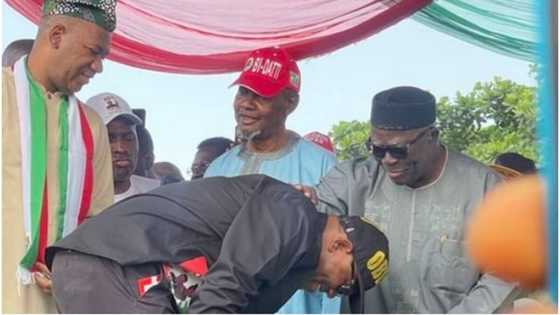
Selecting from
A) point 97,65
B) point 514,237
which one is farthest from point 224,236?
point 514,237

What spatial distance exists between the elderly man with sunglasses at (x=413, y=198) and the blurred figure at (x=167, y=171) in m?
0.77

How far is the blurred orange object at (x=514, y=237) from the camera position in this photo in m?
1.44

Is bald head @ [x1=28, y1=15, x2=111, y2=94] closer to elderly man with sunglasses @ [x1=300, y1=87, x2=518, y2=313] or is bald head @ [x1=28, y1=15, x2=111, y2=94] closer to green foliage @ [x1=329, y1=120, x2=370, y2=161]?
elderly man with sunglasses @ [x1=300, y1=87, x2=518, y2=313]

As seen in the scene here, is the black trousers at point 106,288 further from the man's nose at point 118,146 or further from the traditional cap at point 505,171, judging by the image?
the man's nose at point 118,146

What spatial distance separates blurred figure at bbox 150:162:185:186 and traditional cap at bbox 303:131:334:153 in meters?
0.52

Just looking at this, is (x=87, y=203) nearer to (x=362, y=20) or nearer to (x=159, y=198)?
(x=159, y=198)

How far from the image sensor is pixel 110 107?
401 centimetres

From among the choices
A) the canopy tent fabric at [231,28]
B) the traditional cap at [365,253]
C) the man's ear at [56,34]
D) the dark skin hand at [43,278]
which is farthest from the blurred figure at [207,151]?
the traditional cap at [365,253]

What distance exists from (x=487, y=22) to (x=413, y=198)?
0.83 metres

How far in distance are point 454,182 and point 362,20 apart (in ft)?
2.69

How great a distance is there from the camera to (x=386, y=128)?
3.52 m

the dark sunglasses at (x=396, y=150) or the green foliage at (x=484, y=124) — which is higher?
the green foliage at (x=484, y=124)

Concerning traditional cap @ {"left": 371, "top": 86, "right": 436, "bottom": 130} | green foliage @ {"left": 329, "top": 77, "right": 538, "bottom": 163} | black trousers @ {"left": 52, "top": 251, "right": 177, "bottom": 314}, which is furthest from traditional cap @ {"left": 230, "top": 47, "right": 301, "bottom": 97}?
black trousers @ {"left": 52, "top": 251, "right": 177, "bottom": 314}

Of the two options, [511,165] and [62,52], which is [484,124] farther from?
[62,52]
